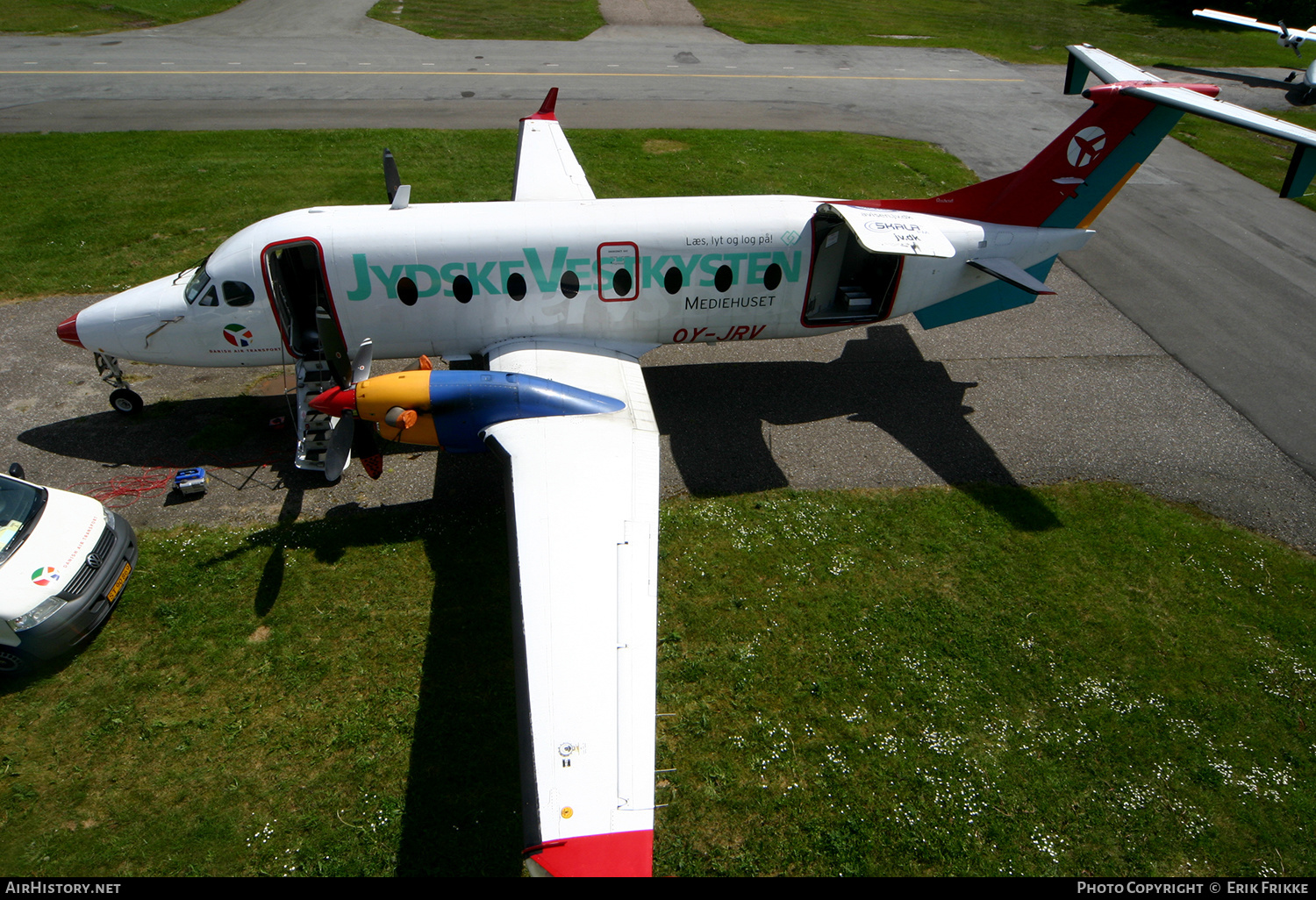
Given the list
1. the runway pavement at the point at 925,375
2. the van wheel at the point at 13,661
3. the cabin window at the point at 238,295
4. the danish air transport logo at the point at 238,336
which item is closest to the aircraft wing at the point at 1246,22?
the runway pavement at the point at 925,375

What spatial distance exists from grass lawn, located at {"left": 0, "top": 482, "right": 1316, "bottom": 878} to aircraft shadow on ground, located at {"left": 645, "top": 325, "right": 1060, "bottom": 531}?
2.79ft

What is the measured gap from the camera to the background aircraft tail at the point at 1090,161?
41.0 feet

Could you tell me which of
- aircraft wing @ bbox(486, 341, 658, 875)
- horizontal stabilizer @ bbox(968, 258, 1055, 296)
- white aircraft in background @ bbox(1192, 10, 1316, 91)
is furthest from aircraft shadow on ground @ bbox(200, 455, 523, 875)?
white aircraft in background @ bbox(1192, 10, 1316, 91)

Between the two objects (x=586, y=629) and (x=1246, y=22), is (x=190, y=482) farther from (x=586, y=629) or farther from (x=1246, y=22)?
(x=1246, y=22)

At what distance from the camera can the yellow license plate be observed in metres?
9.58

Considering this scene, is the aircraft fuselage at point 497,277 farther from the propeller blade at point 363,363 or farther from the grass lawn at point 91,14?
the grass lawn at point 91,14

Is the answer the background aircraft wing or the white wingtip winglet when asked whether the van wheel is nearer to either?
the white wingtip winglet

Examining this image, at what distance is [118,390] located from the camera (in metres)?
13.2

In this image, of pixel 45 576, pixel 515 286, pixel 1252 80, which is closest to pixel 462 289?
pixel 515 286

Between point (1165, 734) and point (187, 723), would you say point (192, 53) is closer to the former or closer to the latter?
point (187, 723)

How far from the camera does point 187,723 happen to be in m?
8.62

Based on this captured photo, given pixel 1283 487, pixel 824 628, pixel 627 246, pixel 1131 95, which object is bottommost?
pixel 824 628

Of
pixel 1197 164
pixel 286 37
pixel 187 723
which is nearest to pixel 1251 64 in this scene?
pixel 1197 164

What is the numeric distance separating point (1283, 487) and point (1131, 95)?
299 inches
